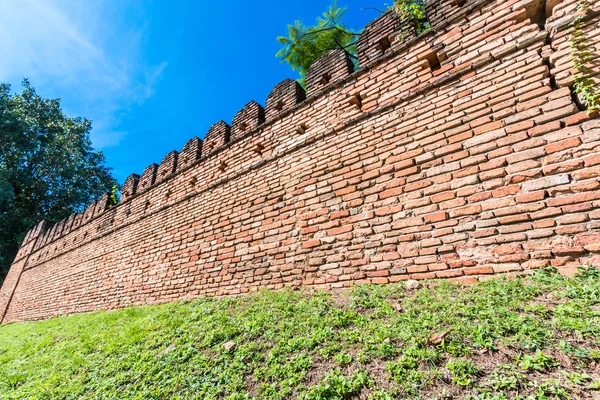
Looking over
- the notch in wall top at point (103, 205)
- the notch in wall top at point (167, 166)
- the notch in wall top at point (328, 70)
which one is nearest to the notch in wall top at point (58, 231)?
the notch in wall top at point (103, 205)

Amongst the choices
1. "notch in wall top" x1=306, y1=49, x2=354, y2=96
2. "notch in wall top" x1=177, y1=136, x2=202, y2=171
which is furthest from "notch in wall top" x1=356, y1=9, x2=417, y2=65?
"notch in wall top" x1=177, y1=136, x2=202, y2=171

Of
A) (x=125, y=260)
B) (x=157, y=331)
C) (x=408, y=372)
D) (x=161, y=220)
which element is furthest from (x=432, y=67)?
(x=125, y=260)

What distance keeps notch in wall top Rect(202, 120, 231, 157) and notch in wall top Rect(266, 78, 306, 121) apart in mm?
1122

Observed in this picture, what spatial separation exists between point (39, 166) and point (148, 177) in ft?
52.3

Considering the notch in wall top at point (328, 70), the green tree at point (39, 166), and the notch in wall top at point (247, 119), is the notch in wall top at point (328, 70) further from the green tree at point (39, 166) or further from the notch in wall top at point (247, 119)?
the green tree at point (39, 166)

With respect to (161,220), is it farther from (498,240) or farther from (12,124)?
(12,124)

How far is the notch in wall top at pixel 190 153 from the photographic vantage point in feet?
18.9

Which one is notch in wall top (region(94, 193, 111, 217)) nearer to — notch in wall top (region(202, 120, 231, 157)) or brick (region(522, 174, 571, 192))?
notch in wall top (region(202, 120, 231, 157))

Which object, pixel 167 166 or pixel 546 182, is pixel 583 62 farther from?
pixel 167 166

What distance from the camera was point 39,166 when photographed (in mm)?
16359

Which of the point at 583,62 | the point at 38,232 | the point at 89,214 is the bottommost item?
the point at 583,62

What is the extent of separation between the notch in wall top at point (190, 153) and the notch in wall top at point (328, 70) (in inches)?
Result: 116

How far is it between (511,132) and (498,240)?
1.05 metres

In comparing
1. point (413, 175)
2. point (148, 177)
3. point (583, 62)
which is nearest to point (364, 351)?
point (413, 175)
